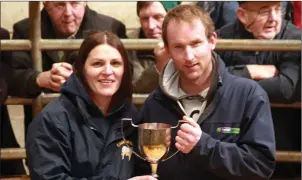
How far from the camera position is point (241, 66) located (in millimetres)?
4066

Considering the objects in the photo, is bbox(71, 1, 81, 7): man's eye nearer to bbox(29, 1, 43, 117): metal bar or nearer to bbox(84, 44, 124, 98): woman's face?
bbox(29, 1, 43, 117): metal bar

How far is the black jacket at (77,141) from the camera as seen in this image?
324 cm

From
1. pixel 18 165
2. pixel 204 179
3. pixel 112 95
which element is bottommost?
pixel 18 165

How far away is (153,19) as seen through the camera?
14.7 feet

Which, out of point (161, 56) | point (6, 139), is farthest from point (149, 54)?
point (6, 139)

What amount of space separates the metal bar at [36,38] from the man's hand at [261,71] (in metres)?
1.22

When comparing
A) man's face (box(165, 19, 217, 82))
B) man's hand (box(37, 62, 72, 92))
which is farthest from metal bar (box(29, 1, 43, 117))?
man's face (box(165, 19, 217, 82))

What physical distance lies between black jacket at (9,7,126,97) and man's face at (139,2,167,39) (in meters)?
0.15

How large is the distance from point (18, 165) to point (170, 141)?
158cm

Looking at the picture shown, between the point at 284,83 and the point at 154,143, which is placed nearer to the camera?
the point at 154,143

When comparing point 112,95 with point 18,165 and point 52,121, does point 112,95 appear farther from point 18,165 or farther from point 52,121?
point 18,165

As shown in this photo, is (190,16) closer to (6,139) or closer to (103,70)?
(103,70)

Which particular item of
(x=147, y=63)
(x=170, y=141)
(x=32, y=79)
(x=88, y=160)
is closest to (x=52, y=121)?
(x=88, y=160)

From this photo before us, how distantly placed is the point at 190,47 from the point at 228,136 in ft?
1.43
